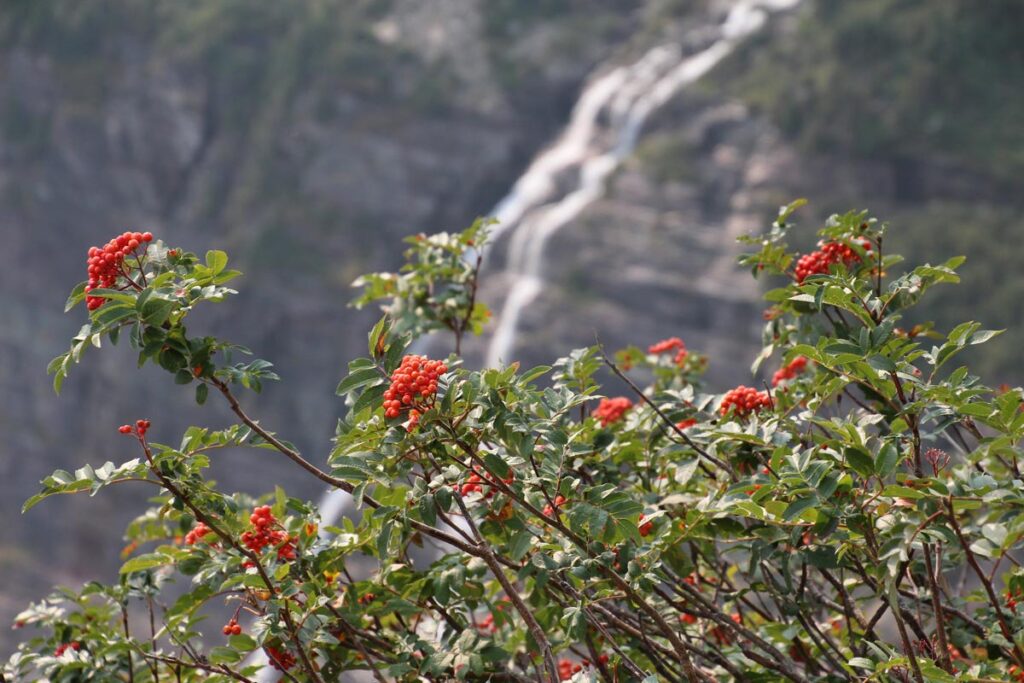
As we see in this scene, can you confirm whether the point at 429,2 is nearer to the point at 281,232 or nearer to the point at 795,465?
the point at 281,232

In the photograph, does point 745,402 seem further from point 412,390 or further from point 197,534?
point 197,534

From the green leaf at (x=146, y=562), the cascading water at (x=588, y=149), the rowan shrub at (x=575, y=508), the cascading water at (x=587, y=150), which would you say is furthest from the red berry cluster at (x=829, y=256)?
the cascading water at (x=587, y=150)

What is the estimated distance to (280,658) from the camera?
3.55 m

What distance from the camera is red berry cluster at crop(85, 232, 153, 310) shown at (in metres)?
3.19

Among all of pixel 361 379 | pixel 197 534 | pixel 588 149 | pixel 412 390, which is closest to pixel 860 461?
pixel 412 390

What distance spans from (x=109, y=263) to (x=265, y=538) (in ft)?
3.37

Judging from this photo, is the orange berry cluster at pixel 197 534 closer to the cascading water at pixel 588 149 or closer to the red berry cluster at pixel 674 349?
the red berry cluster at pixel 674 349

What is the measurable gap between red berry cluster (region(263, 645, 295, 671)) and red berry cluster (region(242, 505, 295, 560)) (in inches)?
11.5

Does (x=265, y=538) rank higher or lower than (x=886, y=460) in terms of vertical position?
higher

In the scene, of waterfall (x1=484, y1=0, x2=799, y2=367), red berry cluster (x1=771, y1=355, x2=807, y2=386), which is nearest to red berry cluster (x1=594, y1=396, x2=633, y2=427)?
red berry cluster (x1=771, y1=355, x2=807, y2=386)

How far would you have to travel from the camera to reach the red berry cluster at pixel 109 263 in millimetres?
3189

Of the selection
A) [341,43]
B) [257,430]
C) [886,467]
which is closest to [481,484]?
[257,430]

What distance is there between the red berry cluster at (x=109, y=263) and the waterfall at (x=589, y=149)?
34447 mm

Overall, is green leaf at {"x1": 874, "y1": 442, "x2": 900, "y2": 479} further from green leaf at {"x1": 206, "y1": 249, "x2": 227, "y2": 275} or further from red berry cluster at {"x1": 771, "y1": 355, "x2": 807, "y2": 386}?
red berry cluster at {"x1": 771, "y1": 355, "x2": 807, "y2": 386}
